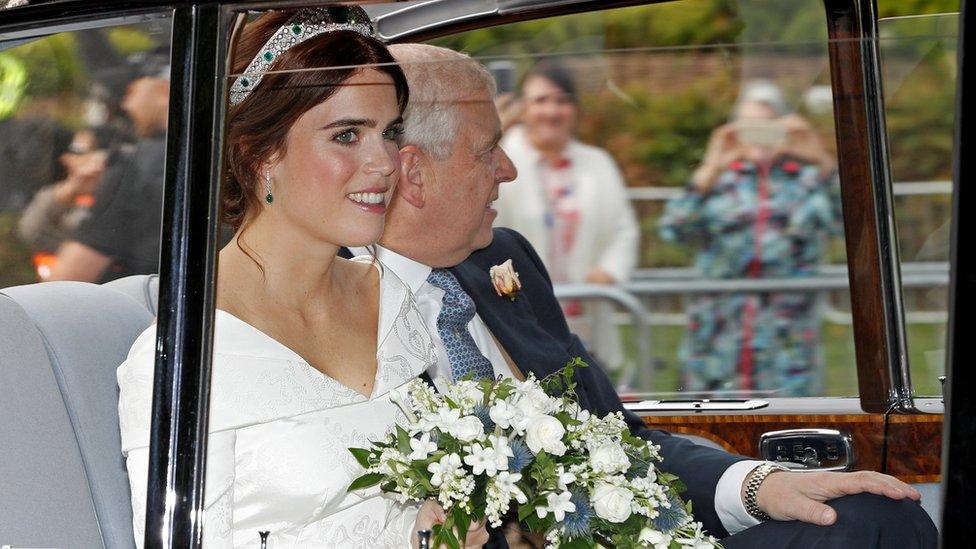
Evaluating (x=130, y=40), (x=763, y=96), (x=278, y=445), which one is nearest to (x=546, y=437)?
(x=278, y=445)

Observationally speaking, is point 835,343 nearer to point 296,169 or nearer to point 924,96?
point 924,96

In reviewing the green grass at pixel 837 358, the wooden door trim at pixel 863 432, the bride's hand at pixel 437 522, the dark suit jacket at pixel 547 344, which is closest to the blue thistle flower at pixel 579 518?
the bride's hand at pixel 437 522

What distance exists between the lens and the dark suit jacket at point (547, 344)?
2.09 m

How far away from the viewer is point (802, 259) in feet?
6.10

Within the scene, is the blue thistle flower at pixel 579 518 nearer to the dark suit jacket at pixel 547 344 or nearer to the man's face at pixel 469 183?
the dark suit jacket at pixel 547 344

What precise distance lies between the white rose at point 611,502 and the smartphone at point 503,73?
0.59 metres

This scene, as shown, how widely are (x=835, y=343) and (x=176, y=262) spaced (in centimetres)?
111

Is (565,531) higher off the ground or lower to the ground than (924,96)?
lower

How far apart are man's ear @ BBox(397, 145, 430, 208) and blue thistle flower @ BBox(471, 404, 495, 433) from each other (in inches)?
18.0

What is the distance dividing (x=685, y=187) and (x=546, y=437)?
401mm

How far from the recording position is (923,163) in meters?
1.57

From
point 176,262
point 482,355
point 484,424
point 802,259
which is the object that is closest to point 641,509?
point 484,424

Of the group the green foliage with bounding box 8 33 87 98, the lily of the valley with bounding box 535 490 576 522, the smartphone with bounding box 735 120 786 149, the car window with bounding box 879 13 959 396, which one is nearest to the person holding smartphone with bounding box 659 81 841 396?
the smartphone with bounding box 735 120 786 149

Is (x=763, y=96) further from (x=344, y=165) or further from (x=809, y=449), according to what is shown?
(x=809, y=449)
